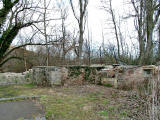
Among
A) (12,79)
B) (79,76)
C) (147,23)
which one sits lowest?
(12,79)

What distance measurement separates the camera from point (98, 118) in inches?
102

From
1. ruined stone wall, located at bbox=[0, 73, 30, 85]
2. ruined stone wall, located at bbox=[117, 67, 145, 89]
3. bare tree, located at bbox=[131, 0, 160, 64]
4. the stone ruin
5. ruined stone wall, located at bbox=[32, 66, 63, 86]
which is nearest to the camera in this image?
ruined stone wall, located at bbox=[117, 67, 145, 89]

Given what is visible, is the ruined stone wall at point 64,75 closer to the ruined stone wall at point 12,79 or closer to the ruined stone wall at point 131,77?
the ruined stone wall at point 12,79

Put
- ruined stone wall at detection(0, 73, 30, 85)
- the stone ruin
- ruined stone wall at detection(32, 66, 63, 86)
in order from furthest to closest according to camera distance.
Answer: ruined stone wall at detection(0, 73, 30, 85)
ruined stone wall at detection(32, 66, 63, 86)
the stone ruin

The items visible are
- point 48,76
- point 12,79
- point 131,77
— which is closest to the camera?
point 131,77

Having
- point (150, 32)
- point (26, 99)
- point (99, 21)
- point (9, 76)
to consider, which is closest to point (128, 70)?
point (150, 32)

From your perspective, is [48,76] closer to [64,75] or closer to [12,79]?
[64,75]

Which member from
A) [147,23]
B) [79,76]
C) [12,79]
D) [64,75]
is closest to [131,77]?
[79,76]

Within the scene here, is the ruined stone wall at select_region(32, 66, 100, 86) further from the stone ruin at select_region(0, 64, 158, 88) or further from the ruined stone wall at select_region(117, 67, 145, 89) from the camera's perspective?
the ruined stone wall at select_region(117, 67, 145, 89)

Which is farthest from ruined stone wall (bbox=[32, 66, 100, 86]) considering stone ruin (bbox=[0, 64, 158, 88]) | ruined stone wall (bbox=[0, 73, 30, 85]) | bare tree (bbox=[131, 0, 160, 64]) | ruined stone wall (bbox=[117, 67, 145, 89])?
bare tree (bbox=[131, 0, 160, 64])

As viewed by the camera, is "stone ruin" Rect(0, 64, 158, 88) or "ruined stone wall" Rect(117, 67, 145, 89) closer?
"ruined stone wall" Rect(117, 67, 145, 89)

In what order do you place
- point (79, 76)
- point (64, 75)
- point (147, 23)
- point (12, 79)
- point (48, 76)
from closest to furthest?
point (48, 76) < point (64, 75) < point (79, 76) < point (12, 79) < point (147, 23)

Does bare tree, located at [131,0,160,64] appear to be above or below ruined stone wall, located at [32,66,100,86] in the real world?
above

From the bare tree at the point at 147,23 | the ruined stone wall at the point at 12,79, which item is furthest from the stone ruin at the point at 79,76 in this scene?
the bare tree at the point at 147,23
